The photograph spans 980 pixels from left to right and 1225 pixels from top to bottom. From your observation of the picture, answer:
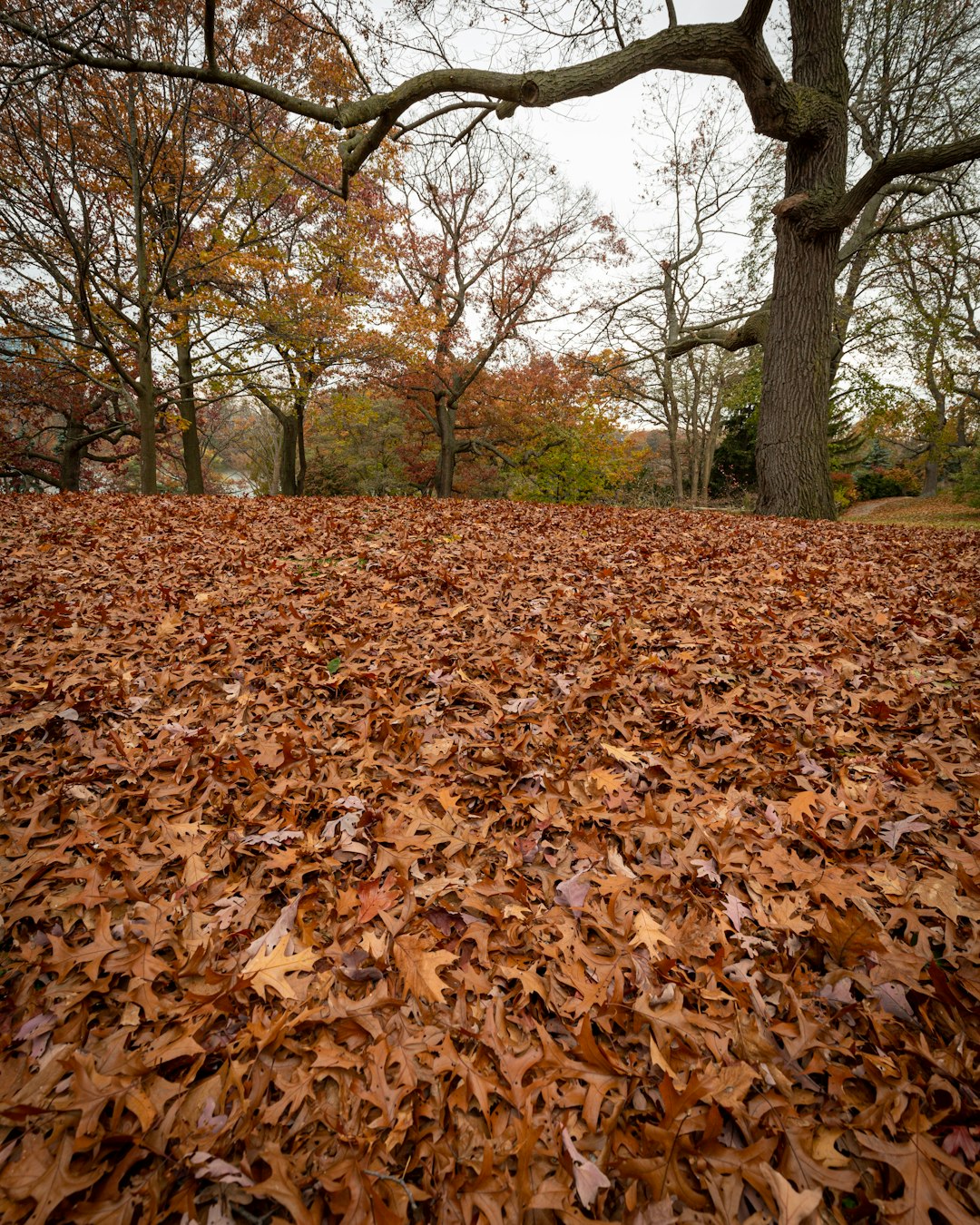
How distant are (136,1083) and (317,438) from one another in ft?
80.6

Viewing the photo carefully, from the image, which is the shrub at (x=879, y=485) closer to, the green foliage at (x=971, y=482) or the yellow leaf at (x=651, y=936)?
the green foliage at (x=971, y=482)

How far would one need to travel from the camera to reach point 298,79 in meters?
11.1

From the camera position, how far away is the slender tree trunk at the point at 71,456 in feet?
54.3

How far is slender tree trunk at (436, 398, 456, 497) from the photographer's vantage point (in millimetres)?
17125

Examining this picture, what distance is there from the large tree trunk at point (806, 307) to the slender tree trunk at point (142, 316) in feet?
31.8

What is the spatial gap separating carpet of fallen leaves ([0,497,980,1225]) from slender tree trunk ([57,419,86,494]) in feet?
55.7

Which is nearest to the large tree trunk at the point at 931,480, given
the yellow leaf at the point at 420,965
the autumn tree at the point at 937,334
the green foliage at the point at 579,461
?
the autumn tree at the point at 937,334

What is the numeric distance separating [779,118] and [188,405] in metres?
12.7

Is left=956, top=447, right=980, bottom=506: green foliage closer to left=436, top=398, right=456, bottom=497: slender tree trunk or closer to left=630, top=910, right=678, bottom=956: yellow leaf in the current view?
left=436, top=398, right=456, bottom=497: slender tree trunk

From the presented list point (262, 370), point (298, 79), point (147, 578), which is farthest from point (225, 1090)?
point (298, 79)

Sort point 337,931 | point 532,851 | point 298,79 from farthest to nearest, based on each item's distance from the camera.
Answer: point 298,79 → point 532,851 → point 337,931

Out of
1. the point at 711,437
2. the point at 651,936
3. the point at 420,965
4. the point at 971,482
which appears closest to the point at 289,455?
the point at 420,965

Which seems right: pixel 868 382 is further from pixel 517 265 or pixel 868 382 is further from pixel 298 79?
pixel 298 79

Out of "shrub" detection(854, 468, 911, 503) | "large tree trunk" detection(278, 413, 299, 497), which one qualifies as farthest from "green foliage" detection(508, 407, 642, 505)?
"shrub" detection(854, 468, 911, 503)
